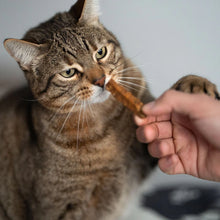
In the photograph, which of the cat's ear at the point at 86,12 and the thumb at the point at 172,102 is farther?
the cat's ear at the point at 86,12

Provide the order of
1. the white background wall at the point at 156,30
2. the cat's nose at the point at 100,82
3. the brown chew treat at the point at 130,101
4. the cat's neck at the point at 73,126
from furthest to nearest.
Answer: the white background wall at the point at 156,30
the cat's neck at the point at 73,126
the cat's nose at the point at 100,82
the brown chew treat at the point at 130,101

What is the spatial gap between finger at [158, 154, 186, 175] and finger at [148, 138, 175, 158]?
2 centimetres

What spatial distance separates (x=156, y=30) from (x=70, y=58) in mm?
778

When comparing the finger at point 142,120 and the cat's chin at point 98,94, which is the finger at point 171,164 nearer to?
the finger at point 142,120

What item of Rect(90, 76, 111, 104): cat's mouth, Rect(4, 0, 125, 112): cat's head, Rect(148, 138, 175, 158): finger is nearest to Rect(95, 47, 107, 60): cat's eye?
Rect(4, 0, 125, 112): cat's head

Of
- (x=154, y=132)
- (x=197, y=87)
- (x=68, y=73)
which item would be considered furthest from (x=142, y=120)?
(x=68, y=73)

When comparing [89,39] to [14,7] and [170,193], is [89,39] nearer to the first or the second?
[14,7]

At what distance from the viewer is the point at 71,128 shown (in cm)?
133

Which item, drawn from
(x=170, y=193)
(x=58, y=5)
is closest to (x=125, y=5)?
(x=58, y=5)

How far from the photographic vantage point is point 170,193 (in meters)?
1.72

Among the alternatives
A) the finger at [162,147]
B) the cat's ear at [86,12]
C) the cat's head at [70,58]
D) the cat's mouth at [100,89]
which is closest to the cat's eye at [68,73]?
the cat's head at [70,58]

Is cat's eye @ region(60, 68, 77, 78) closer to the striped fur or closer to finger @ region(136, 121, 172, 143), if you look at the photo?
the striped fur

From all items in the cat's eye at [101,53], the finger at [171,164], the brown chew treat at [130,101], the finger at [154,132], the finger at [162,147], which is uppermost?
the cat's eye at [101,53]

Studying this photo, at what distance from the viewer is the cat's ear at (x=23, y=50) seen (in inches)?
43.4
